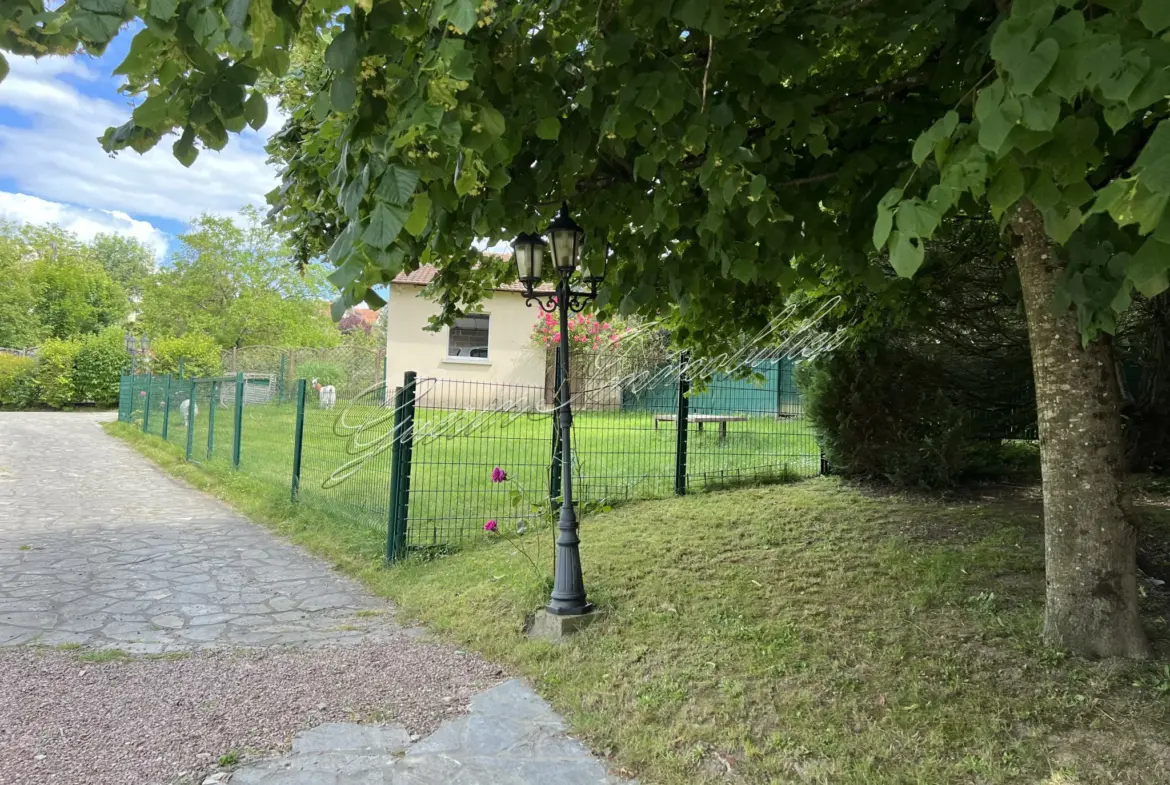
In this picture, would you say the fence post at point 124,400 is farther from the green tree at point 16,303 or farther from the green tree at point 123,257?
the green tree at point 123,257

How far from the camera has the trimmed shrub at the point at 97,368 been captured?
2703 cm

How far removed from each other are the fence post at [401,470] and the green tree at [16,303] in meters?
43.2

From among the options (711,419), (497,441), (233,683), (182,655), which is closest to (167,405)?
(497,441)

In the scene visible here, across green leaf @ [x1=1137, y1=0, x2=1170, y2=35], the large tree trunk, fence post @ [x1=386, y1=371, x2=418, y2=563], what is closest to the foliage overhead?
green leaf @ [x1=1137, y1=0, x2=1170, y2=35]

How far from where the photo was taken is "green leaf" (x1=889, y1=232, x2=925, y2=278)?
175cm

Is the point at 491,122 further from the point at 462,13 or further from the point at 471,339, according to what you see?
the point at 471,339

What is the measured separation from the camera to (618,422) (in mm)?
7445

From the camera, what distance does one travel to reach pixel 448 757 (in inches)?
121

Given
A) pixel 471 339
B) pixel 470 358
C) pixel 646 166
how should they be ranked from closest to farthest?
pixel 646 166 < pixel 470 358 < pixel 471 339

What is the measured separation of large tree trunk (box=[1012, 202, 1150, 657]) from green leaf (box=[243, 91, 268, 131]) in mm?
3143

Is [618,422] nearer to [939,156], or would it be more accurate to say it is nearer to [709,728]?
[709,728]

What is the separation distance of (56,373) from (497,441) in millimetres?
27420

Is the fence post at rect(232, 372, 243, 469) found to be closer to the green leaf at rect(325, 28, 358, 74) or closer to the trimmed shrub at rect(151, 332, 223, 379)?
the green leaf at rect(325, 28, 358, 74)

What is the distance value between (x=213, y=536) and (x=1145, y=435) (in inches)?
372
